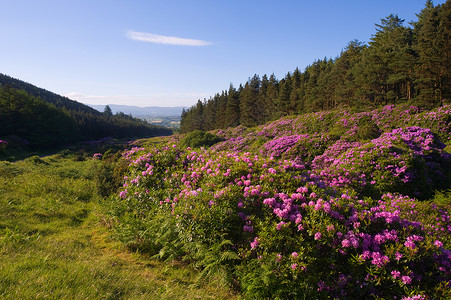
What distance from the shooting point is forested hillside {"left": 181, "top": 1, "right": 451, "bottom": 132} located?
17969 millimetres

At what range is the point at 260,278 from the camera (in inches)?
128

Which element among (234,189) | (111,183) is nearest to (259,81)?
(111,183)

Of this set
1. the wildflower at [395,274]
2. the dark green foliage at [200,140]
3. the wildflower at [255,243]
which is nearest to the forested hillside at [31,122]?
the dark green foliage at [200,140]

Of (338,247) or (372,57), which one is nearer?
(338,247)

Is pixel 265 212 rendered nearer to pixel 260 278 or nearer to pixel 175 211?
pixel 260 278

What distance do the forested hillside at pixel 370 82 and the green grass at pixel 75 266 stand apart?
21.9 metres

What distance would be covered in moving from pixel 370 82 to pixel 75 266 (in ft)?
109

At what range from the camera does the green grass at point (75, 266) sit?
2.93 metres

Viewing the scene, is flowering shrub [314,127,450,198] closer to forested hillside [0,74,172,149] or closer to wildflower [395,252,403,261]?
wildflower [395,252,403,261]

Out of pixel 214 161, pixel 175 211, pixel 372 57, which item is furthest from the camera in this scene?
pixel 372 57

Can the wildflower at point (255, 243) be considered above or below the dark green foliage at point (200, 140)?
below

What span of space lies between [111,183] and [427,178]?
13967 mm

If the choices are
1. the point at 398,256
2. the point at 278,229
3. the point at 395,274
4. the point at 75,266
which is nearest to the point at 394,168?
the point at 398,256

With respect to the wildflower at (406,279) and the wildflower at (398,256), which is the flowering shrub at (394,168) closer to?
the wildflower at (398,256)
